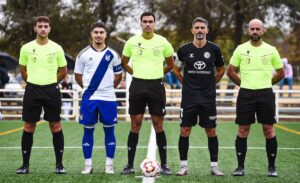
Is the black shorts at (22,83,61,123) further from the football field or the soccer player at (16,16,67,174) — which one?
the football field

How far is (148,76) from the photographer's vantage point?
8.16 m

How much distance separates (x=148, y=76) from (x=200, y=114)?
90 centimetres

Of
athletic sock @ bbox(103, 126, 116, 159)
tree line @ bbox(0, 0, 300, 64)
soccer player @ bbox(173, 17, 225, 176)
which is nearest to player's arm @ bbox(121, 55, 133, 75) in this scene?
soccer player @ bbox(173, 17, 225, 176)

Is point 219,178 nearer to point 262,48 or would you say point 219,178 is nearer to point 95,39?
point 262,48

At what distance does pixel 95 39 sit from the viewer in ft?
26.7

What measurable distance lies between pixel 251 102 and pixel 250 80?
0.30 meters

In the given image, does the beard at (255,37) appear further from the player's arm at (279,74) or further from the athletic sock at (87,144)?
the athletic sock at (87,144)

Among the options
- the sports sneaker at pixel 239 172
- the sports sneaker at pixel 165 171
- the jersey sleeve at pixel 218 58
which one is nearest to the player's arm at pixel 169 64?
the jersey sleeve at pixel 218 58

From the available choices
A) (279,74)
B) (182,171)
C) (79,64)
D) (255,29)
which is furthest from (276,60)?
(79,64)

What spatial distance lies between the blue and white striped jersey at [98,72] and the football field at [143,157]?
110 cm

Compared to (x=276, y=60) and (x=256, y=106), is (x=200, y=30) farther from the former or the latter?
(x=256, y=106)

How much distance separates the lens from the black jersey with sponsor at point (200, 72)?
8.10 metres

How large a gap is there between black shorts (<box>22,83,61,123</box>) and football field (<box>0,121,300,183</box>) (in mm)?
787

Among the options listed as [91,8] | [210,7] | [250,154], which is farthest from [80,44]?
[250,154]
